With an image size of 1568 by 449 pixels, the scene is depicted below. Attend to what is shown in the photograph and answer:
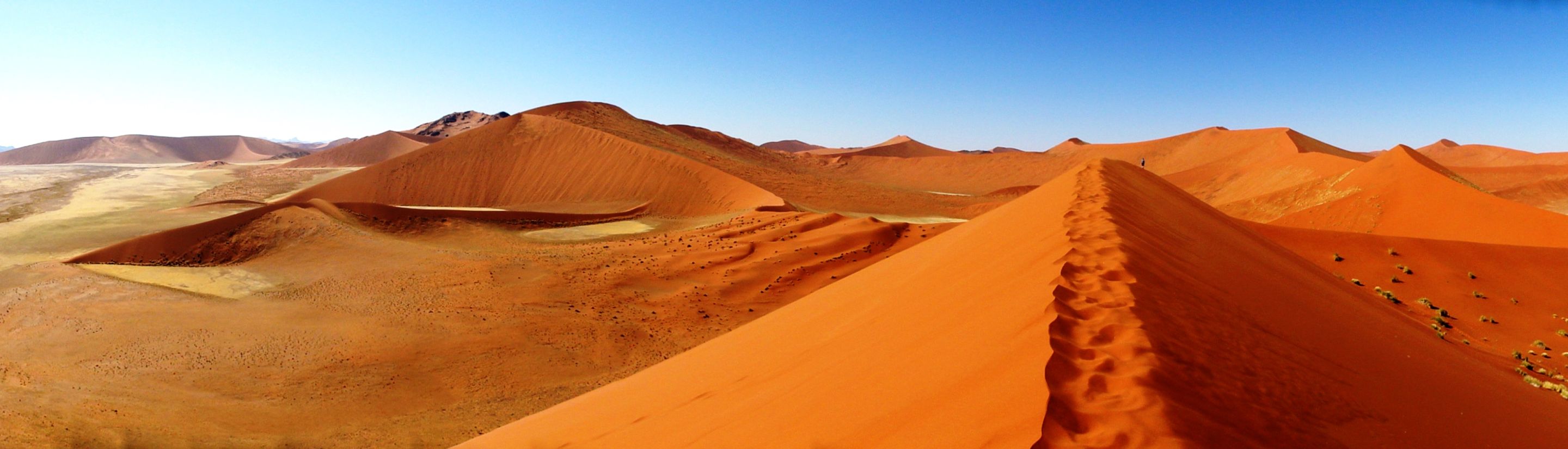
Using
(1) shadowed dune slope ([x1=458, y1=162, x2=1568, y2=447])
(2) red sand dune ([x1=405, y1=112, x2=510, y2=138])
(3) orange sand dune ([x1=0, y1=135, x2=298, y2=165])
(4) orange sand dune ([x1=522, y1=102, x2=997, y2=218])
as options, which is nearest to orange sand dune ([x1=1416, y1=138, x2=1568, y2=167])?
(4) orange sand dune ([x1=522, y1=102, x2=997, y2=218])

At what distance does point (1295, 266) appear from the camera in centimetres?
866

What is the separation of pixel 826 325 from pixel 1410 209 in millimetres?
20476

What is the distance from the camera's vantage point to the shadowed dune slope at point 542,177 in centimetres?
2964

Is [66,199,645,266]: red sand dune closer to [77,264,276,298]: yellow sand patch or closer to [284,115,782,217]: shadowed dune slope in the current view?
[77,264,276,298]: yellow sand patch

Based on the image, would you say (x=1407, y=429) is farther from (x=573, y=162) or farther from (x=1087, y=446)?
(x=573, y=162)

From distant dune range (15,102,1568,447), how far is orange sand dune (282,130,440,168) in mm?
41477

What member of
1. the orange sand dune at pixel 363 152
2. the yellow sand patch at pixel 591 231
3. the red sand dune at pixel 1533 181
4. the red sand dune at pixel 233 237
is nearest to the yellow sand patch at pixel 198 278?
the red sand dune at pixel 233 237

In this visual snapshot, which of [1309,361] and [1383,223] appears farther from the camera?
[1383,223]

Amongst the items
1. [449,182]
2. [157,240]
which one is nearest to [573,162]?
[449,182]

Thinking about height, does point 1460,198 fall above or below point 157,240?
above

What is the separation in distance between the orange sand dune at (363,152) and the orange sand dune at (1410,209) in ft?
205

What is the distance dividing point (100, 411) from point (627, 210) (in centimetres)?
2081

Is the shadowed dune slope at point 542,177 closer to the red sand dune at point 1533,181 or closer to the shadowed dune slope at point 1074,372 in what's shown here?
the shadowed dune slope at point 1074,372

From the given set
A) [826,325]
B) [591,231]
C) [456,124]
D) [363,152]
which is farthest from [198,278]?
[456,124]
